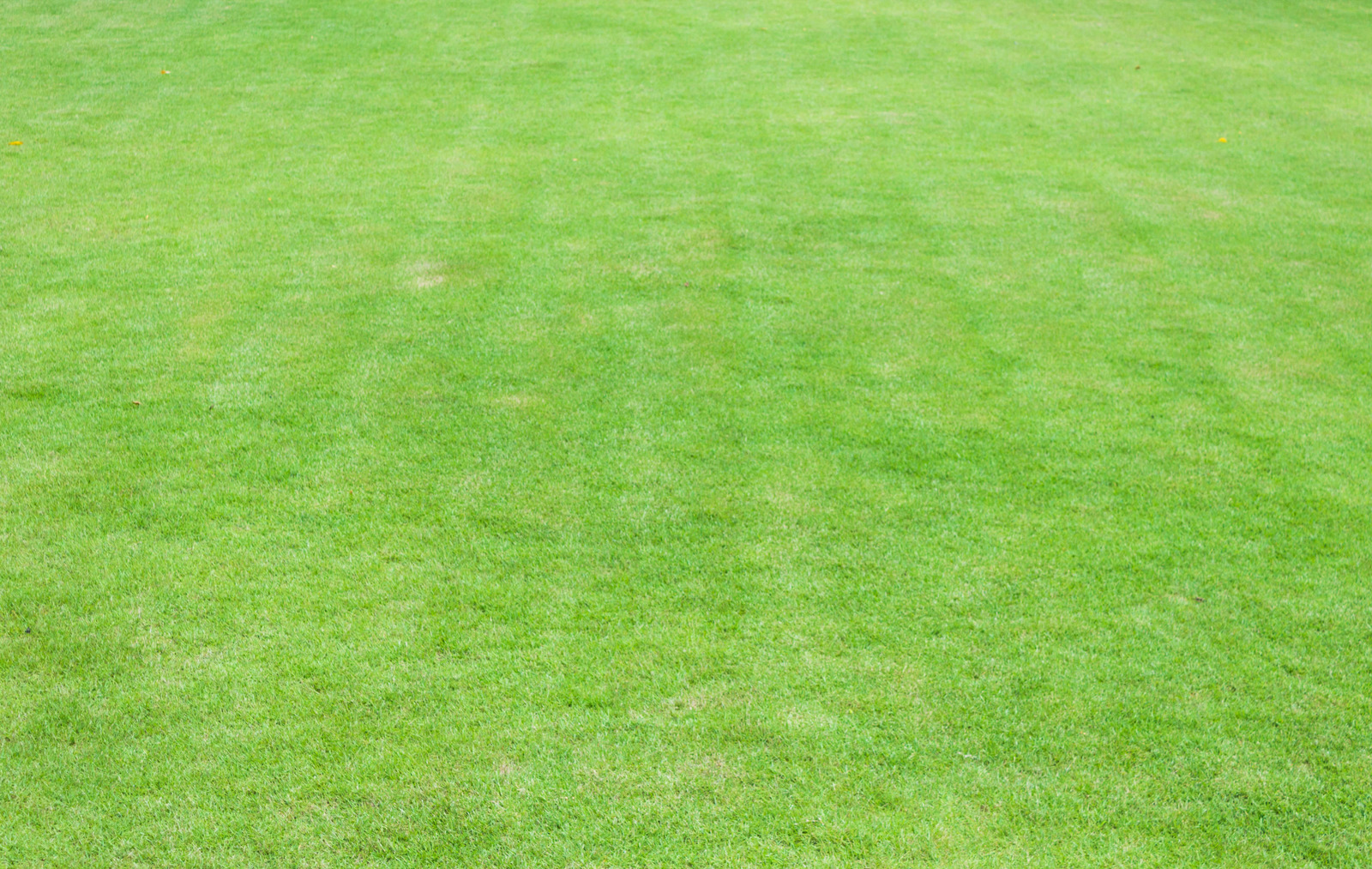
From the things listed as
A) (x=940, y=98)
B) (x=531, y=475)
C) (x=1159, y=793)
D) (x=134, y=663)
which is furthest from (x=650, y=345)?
(x=940, y=98)

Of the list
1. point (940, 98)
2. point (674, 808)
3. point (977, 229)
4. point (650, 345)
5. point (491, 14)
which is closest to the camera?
point (674, 808)

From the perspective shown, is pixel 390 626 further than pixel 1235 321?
No

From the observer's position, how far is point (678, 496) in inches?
200

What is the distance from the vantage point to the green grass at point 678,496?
355 cm

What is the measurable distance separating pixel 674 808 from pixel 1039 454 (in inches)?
109

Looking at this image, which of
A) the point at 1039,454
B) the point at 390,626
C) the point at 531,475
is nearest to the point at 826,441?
the point at 1039,454

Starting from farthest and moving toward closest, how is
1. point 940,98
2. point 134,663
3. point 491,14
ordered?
point 491,14, point 940,98, point 134,663

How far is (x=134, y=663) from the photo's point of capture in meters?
4.05

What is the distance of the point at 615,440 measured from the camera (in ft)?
18.0

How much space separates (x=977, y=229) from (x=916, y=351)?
2.27m

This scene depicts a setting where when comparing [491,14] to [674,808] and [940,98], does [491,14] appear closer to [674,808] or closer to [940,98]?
[940,98]

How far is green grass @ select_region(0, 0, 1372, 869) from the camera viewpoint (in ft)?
11.6

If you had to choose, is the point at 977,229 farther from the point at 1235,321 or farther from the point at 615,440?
the point at 615,440

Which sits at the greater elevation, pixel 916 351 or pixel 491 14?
pixel 491 14
